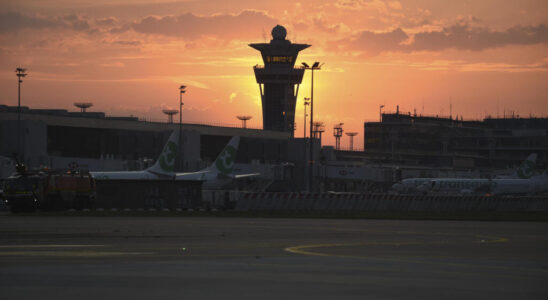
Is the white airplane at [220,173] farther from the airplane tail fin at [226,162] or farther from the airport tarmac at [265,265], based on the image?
the airport tarmac at [265,265]

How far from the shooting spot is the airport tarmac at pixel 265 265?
14883 millimetres

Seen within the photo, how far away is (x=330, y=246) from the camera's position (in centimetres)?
2627

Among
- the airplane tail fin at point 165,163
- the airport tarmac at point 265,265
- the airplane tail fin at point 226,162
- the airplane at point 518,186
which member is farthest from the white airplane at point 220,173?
the airport tarmac at point 265,265

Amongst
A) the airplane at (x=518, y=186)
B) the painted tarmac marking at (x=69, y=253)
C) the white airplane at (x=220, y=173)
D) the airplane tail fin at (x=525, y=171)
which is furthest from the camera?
the airplane tail fin at (x=525, y=171)

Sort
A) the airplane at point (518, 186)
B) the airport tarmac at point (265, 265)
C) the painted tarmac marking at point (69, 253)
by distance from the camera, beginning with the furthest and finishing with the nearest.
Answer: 1. the airplane at point (518, 186)
2. the painted tarmac marking at point (69, 253)
3. the airport tarmac at point (265, 265)

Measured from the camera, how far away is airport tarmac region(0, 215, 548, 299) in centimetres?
1488

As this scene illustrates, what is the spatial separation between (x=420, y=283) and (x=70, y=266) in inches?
305

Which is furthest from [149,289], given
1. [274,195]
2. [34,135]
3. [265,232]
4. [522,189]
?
[522,189]

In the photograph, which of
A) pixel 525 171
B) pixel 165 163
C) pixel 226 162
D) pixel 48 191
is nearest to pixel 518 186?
pixel 525 171

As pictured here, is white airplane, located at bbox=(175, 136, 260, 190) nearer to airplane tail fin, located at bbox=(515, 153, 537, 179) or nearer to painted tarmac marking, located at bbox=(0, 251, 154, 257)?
airplane tail fin, located at bbox=(515, 153, 537, 179)

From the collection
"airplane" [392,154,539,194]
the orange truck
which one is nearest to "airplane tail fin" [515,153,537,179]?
"airplane" [392,154,539,194]

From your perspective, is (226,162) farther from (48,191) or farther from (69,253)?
(69,253)

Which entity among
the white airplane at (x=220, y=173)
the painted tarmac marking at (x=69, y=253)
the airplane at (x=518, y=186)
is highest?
the white airplane at (x=220, y=173)

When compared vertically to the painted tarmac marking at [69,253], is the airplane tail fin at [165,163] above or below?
above
